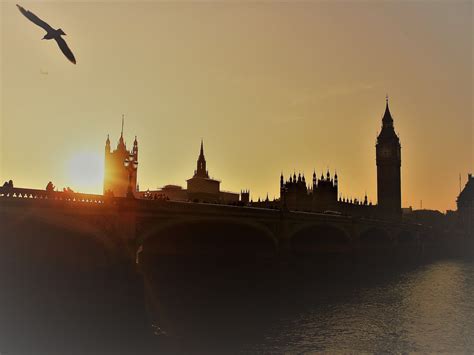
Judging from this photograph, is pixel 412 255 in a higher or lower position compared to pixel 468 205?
lower

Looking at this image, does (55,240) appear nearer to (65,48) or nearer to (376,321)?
(65,48)

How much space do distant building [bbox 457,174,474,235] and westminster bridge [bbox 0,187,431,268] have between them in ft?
297

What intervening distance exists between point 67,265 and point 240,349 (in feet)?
40.2

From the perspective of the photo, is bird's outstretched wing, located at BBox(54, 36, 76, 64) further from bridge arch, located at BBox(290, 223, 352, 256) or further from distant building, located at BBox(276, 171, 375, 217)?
distant building, located at BBox(276, 171, 375, 217)

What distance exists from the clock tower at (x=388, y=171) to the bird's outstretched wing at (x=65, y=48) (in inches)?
5935

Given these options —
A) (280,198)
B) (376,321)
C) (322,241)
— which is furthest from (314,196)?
(376,321)

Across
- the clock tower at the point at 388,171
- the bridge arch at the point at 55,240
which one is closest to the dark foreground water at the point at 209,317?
the bridge arch at the point at 55,240

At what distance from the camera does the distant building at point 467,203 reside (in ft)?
539

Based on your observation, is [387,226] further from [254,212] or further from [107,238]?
[107,238]

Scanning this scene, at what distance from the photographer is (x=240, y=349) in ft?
91.5

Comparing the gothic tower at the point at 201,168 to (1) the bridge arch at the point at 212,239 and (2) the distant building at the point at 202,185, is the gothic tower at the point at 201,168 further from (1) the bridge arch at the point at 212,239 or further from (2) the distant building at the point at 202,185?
(1) the bridge arch at the point at 212,239

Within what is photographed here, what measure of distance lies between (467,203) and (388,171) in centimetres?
2905

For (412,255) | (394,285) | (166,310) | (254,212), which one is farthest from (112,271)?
(412,255)

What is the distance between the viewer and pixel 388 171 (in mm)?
165375
